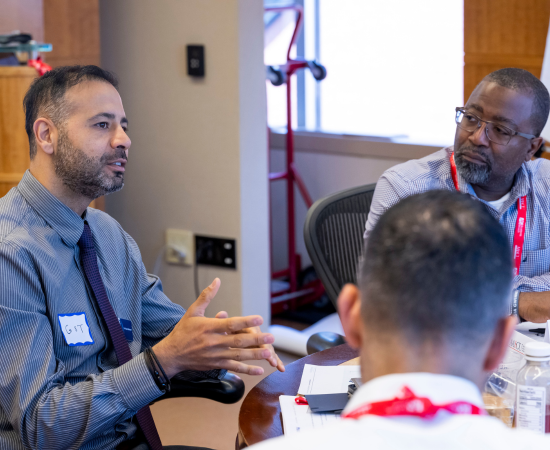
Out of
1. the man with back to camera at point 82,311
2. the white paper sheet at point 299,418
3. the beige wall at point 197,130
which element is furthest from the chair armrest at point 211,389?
the beige wall at point 197,130

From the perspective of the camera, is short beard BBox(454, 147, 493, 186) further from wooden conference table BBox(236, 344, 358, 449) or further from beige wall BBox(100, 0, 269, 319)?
beige wall BBox(100, 0, 269, 319)

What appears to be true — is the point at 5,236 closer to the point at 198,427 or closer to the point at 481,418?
the point at 481,418

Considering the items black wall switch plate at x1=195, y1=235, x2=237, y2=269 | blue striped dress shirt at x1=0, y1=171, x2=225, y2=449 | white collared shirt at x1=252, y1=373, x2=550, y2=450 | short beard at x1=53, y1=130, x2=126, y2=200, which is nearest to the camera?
white collared shirt at x1=252, y1=373, x2=550, y2=450

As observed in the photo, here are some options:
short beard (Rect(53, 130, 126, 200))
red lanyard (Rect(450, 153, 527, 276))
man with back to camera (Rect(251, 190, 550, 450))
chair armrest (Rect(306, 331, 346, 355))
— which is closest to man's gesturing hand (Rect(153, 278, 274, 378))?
chair armrest (Rect(306, 331, 346, 355))

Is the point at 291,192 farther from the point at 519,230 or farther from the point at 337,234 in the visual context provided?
the point at 519,230

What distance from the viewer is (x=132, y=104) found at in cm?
299

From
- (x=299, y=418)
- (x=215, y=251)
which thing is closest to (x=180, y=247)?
(x=215, y=251)

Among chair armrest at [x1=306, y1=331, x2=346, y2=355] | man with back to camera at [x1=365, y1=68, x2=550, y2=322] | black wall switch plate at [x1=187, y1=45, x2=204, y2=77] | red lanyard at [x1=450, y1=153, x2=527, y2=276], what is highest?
black wall switch plate at [x1=187, y1=45, x2=204, y2=77]

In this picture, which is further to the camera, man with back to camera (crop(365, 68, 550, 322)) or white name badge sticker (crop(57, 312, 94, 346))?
man with back to camera (crop(365, 68, 550, 322))

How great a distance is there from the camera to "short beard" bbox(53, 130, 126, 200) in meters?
1.37

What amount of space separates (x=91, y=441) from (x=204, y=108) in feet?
5.99

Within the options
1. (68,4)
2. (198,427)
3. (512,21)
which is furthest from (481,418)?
(68,4)

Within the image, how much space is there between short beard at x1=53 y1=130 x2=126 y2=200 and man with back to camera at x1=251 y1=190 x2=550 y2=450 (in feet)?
3.07

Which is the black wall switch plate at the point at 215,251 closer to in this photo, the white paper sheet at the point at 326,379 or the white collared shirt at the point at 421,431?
the white paper sheet at the point at 326,379
